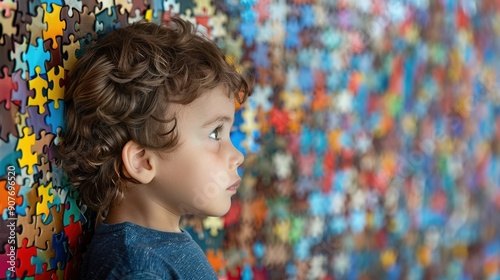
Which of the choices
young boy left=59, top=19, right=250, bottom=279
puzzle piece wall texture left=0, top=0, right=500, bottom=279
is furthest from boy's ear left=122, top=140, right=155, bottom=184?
puzzle piece wall texture left=0, top=0, right=500, bottom=279

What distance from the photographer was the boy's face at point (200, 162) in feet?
3.61

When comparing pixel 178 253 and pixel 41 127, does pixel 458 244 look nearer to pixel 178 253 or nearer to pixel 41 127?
pixel 178 253

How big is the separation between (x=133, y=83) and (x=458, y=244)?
140 centimetres

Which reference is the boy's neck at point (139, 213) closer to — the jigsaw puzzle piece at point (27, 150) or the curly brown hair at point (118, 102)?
the curly brown hair at point (118, 102)

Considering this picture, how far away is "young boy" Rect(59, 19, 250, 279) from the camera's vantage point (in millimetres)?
1043

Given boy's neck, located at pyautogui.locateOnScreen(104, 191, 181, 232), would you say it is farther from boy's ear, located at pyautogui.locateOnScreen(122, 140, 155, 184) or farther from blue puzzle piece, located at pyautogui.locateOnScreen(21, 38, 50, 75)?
blue puzzle piece, located at pyautogui.locateOnScreen(21, 38, 50, 75)

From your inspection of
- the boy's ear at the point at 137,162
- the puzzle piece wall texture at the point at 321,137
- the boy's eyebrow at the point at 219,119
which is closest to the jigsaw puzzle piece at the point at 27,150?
the puzzle piece wall texture at the point at 321,137

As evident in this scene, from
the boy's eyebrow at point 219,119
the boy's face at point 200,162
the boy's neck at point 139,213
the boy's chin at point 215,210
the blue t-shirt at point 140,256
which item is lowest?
the blue t-shirt at point 140,256

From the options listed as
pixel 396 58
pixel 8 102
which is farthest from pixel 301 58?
pixel 8 102

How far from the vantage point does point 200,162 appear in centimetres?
112

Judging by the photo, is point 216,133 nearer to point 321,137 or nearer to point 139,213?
point 139,213

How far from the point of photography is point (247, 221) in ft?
4.97

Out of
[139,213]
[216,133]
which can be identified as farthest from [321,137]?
[139,213]

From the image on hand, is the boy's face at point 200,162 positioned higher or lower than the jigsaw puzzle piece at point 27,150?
higher
